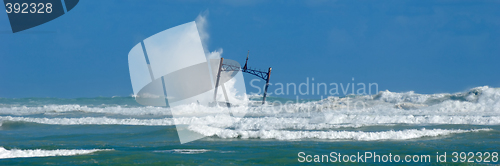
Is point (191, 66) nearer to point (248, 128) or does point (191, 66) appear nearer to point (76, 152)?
point (248, 128)

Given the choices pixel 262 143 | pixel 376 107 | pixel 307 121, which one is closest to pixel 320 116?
pixel 307 121

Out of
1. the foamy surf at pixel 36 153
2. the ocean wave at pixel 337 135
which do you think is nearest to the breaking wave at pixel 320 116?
the ocean wave at pixel 337 135

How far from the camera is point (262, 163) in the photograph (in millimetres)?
7227

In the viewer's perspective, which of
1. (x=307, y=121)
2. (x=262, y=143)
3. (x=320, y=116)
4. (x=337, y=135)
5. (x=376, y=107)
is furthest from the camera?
(x=376, y=107)

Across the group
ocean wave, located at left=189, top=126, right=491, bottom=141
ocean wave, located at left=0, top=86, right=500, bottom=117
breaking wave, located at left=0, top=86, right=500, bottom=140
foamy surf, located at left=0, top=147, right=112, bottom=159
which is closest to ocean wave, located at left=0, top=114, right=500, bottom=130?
breaking wave, located at left=0, top=86, right=500, bottom=140

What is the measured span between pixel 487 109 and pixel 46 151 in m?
20.1

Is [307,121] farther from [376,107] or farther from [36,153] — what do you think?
[36,153]

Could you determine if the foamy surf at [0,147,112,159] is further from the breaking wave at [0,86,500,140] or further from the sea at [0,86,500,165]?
the breaking wave at [0,86,500,140]

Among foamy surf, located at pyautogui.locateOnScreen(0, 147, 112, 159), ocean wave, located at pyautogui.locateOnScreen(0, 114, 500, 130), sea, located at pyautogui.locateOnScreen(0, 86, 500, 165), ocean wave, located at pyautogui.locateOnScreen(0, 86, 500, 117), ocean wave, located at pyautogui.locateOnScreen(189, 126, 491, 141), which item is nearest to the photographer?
sea, located at pyautogui.locateOnScreen(0, 86, 500, 165)

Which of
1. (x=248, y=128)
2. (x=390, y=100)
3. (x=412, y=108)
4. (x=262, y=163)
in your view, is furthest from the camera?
(x=390, y=100)

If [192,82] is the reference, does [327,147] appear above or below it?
below

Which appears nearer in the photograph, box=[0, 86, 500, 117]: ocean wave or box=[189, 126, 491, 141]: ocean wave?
box=[189, 126, 491, 141]: ocean wave

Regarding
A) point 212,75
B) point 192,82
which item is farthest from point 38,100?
point 212,75

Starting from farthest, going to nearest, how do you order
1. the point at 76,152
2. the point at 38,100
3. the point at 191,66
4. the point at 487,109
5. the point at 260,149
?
1. the point at 38,100
2. the point at 191,66
3. the point at 487,109
4. the point at 260,149
5. the point at 76,152
